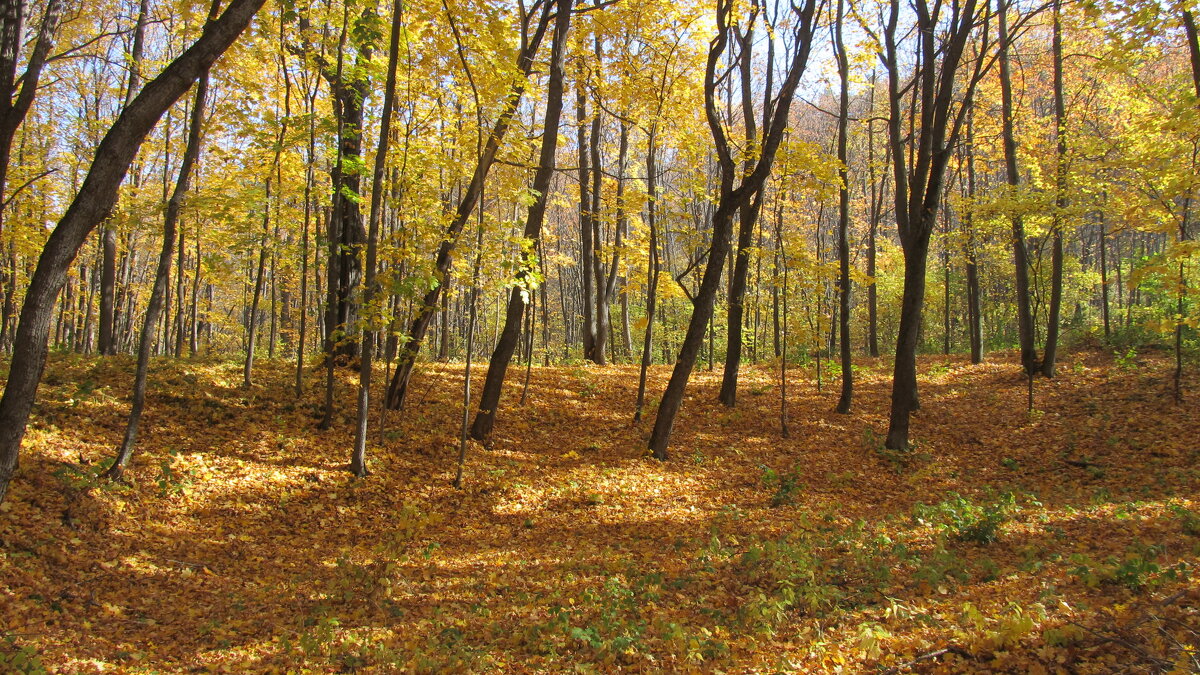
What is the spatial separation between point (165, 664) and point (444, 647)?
1926 millimetres

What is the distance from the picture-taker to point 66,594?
4891 mm

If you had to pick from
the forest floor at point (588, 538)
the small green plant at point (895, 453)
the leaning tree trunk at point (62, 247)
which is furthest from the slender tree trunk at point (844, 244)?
the leaning tree trunk at point (62, 247)

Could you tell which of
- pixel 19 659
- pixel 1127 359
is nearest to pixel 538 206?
pixel 19 659

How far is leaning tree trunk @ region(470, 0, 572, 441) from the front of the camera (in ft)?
32.2

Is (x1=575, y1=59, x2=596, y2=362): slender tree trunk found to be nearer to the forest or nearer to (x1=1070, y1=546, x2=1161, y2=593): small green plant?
the forest

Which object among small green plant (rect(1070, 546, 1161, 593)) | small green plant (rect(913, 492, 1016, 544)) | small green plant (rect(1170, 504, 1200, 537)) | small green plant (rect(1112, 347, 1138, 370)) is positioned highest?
small green plant (rect(1112, 347, 1138, 370))

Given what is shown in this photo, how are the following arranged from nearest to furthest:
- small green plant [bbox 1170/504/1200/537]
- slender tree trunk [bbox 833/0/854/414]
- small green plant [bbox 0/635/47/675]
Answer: small green plant [bbox 0/635/47/675]
small green plant [bbox 1170/504/1200/537]
slender tree trunk [bbox 833/0/854/414]

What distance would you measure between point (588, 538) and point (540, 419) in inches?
183

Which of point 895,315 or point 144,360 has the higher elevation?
point 895,315

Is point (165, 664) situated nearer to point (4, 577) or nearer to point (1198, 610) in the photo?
point (4, 577)

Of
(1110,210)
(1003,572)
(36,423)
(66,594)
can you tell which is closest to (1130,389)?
(1110,210)

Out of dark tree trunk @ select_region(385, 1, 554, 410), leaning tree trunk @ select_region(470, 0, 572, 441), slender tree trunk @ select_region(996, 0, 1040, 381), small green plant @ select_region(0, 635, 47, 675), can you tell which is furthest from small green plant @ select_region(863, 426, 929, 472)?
small green plant @ select_region(0, 635, 47, 675)

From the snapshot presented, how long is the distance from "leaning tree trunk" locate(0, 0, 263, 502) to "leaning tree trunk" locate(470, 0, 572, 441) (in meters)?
5.32

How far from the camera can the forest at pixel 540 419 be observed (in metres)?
4.49
